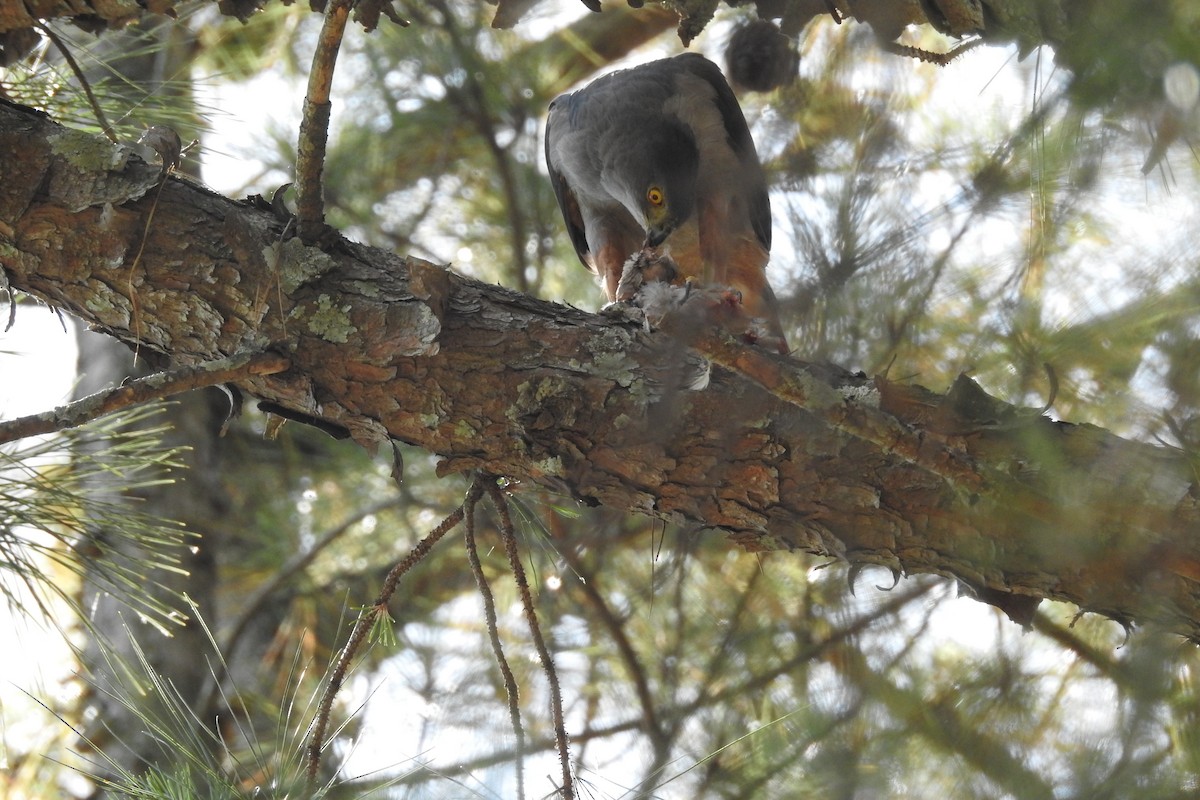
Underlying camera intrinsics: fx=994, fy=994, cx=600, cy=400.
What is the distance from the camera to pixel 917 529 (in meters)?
2.01

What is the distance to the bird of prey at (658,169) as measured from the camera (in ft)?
11.7

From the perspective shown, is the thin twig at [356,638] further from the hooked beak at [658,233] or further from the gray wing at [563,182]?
the gray wing at [563,182]

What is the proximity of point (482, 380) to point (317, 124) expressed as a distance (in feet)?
1.96

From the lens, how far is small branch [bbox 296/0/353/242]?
1837mm

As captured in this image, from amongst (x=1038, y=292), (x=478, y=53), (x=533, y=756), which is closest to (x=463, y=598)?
(x=533, y=756)

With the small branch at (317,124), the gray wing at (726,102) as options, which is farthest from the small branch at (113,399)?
the gray wing at (726,102)

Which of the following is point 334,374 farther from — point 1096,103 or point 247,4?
point 1096,103

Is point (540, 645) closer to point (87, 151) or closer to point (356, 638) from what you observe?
point (356, 638)

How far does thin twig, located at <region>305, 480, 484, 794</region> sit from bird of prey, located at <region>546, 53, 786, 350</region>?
138 cm

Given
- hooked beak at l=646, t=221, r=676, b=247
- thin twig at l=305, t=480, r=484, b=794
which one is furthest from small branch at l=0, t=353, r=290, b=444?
hooked beak at l=646, t=221, r=676, b=247

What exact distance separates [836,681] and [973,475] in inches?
20.2

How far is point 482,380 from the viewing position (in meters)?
2.07

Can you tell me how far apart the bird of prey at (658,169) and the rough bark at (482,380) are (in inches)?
46.9

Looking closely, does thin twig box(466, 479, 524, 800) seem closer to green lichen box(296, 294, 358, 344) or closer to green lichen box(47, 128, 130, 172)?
green lichen box(296, 294, 358, 344)
